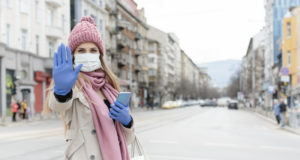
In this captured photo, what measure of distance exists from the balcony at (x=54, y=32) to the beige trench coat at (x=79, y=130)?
1294 inches

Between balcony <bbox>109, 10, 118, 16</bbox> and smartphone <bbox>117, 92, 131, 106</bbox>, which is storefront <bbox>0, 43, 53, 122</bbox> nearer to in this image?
balcony <bbox>109, 10, 118, 16</bbox>

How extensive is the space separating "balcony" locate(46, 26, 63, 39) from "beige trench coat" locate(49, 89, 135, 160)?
3287cm

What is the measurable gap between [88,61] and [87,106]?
0.43 meters

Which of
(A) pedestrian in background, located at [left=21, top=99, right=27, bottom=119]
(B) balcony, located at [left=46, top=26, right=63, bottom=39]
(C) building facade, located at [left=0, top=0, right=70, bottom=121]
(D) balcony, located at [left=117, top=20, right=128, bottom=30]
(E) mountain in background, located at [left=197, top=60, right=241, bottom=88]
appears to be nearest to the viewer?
(A) pedestrian in background, located at [left=21, top=99, right=27, bottom=119]

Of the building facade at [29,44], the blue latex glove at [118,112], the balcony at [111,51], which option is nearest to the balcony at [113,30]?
the balcony at [111,51]

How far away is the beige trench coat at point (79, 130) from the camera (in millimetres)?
2654

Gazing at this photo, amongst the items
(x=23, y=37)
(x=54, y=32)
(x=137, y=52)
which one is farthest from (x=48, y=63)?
(x=137, y=52)

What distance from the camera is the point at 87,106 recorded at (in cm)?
271

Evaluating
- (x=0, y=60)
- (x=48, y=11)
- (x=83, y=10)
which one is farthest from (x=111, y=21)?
(x=0, y=60)

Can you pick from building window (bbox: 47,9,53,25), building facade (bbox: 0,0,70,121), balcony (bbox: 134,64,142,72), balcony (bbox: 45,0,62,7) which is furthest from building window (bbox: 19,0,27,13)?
balcony (bbox: 134,64,142,72)

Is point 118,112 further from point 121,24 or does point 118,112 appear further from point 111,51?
point 121,24

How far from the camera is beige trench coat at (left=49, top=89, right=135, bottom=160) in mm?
2654

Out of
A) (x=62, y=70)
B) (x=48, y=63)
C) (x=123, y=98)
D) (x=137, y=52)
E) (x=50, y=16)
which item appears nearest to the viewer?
(x=62, y=70)

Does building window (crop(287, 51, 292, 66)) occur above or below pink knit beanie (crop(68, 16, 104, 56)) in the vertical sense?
above
